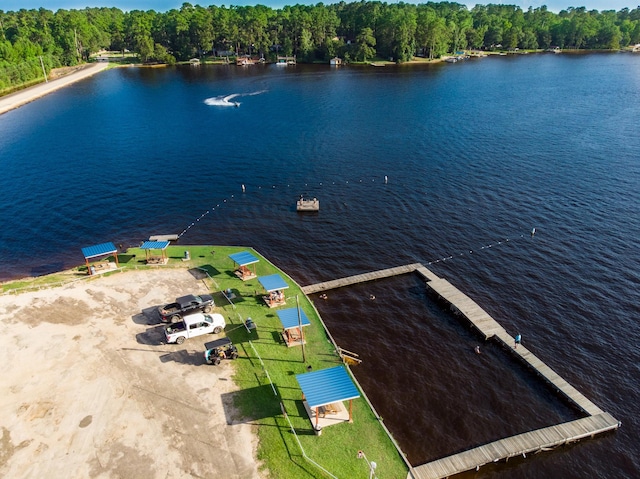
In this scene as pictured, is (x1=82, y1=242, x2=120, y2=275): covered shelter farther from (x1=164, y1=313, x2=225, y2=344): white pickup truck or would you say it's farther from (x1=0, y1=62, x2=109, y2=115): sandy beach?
(x1=0, y1=62, x2=109, y2=115): sandy beach

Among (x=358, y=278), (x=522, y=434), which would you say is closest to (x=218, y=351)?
(x=358, y=278)

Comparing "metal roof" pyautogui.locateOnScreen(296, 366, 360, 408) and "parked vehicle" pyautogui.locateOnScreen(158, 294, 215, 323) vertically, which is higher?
"metal roof" pyautogui.locateOnScreen(296, 366, 360, 408)

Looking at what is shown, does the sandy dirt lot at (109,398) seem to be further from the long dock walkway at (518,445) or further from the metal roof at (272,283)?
the long dock walkway at (518,445)

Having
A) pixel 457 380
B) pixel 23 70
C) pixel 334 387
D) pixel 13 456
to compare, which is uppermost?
pixel 23 70

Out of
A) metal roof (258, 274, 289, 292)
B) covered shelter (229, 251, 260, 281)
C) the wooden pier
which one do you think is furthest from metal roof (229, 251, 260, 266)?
the wooden pier

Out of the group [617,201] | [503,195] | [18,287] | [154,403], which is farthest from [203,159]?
[617,201]

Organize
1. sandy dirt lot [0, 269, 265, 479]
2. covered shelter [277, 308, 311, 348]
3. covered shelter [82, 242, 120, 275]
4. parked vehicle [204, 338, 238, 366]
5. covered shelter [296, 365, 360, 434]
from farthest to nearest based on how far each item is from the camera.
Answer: covered shelter [82, 242, 120, 275], covered shelter [277, 308, 311, 348], parked vehicle [204, 338, 238, 366], covered shelter [296, 365, 360, 434], sandy dirt lot [0, 269, 265, 479]

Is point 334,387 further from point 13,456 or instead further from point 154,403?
point 13,456
